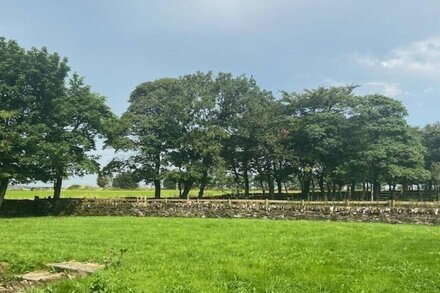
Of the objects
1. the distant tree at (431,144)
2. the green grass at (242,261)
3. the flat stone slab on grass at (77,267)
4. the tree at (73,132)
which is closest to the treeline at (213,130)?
the tree at (73,132)

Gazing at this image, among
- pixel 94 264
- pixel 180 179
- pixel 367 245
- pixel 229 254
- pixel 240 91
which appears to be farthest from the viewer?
pixel 240 91

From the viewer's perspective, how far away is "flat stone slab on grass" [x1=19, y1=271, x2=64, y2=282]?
10.0m

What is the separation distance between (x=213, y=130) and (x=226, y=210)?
48.4 feet

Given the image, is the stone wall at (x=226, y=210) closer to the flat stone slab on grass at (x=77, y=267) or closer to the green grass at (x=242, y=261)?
the green grass at (x=242, y=261)

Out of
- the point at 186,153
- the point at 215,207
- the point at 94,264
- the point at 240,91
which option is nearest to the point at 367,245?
the point at 94,264

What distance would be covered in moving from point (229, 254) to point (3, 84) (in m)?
30.6

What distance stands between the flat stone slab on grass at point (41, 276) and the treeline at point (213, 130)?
1111 inches

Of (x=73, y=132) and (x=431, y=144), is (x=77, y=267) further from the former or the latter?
(x=431, y=144)

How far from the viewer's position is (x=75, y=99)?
41656 millimetres

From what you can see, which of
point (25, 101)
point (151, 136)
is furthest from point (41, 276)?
point (151, 136)

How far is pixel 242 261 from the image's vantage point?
38.9 feet

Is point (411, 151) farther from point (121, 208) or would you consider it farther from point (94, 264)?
point (94, 264)

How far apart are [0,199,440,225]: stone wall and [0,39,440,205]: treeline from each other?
283cm

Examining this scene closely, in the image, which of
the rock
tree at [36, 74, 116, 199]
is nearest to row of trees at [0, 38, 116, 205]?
tree at [36, 74, 116, 199]
